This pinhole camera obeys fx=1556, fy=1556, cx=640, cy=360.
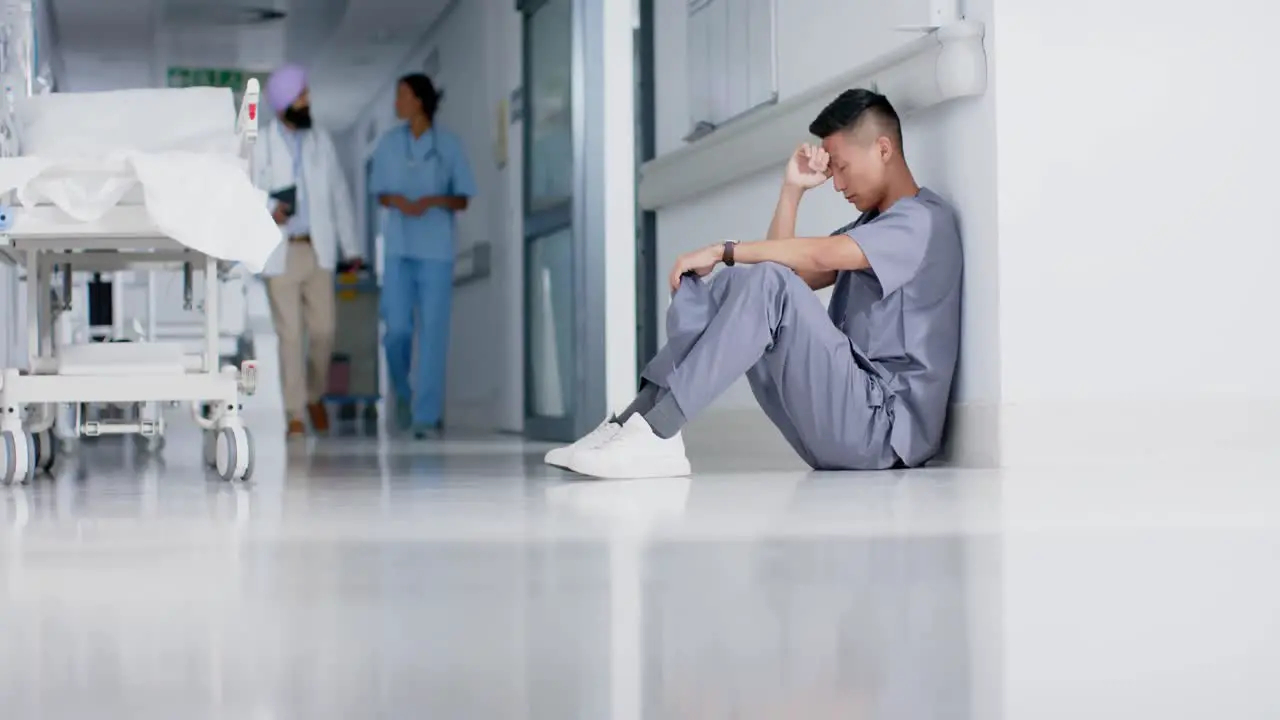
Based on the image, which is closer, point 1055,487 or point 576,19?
point 1055,487

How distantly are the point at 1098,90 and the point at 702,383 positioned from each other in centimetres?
114

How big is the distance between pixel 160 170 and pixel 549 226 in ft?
9.74

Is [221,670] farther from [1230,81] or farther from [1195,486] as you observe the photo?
[1230,81]

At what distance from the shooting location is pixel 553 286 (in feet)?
20.8

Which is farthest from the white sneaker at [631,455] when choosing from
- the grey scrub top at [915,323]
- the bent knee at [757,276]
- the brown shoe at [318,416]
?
the brown shoe at [318,416]

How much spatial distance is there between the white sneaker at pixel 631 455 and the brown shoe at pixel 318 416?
509cm

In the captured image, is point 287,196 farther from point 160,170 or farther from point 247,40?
point 247,40

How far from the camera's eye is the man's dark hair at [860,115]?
3393 mm

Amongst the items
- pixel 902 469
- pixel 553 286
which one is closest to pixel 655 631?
pixel 902 469

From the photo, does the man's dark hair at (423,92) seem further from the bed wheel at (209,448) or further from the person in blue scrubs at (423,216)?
the bed wheel at (209,448)

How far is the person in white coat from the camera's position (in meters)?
6.96

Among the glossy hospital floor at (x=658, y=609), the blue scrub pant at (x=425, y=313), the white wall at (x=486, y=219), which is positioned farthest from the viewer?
the white wall at (x=486, y=219)

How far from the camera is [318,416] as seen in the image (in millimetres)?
8016

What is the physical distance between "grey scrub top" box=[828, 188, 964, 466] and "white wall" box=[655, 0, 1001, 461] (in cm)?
7
